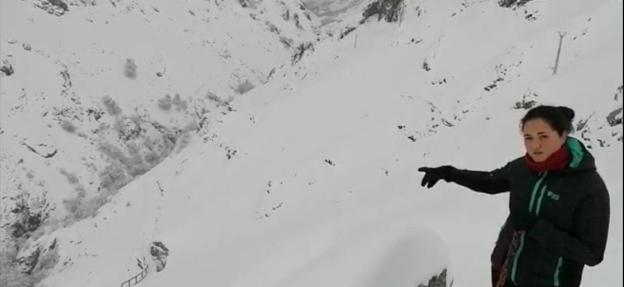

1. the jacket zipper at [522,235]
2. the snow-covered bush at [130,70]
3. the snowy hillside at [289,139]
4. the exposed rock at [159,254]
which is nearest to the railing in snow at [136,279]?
the snowy hillside at [289,139]

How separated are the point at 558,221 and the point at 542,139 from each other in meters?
0.43

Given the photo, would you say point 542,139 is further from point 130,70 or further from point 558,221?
point 130,70

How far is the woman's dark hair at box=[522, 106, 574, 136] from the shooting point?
2730 millimetres

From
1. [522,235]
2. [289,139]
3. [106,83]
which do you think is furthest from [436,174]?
[106,83]

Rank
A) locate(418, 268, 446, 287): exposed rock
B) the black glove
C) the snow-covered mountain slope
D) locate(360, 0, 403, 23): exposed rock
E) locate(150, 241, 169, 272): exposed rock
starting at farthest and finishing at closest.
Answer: the snow-covered mountain slope, locate(360, 0, 403, 23): exposed rock, locate(150, 241, 169, 272): exposed rock, locate(418, 268, 446, 287): exposed rock, the black glove

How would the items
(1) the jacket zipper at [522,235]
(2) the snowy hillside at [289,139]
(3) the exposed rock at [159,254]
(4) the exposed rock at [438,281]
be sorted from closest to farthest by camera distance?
(1) the jacket zipper at [522,235] < (4) the exposed rock at [438,281] < (2) the snowy hillside at [289,139] < (3) the exposed rock at [159,254]

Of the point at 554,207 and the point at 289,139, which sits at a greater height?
the point at 554,207

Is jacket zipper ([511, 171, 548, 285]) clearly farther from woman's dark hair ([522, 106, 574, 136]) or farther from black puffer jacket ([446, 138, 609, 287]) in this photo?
woman's dark hair ([522, 106, 574, 136])

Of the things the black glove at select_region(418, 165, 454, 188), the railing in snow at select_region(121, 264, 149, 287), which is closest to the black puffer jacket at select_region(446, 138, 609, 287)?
the black glove at select_region(418, 165, 454, 188)

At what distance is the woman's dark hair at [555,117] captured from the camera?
8.96ft

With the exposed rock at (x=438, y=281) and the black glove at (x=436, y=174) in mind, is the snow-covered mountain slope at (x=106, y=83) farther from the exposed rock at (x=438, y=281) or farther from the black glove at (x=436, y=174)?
the black glove at (x=436, y=174)

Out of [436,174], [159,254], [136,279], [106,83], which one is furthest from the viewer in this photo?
[106,83]

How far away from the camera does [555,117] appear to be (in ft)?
8.97

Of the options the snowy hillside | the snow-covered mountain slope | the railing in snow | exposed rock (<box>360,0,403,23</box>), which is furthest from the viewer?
the snow-covered mountain slope
